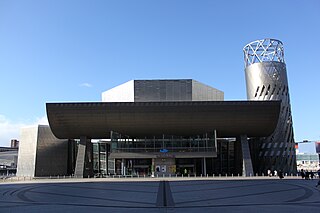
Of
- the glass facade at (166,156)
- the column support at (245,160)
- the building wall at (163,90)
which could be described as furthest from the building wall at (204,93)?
the column support at (245,160)

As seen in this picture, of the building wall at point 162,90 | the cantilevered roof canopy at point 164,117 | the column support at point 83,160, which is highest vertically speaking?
the building wall at point 162,90

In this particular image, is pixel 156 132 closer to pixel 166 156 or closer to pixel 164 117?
pixel 166 156

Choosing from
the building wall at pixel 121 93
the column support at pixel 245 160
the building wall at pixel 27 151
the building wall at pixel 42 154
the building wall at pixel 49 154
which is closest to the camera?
the column support at pixel 245 160

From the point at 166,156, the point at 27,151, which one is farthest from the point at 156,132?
the point at 27,151

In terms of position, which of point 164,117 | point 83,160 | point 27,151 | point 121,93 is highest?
point 121,93

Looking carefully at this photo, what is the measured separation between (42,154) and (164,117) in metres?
31.1

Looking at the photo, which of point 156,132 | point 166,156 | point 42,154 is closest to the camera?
point 166,156

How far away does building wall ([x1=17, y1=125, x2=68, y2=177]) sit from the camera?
66.6 meters

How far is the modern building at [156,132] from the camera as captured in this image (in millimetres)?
51375

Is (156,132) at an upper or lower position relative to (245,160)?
upper

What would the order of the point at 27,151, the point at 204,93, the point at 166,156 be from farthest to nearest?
the point at 27,151, the point at 204,93, the point at 166,156

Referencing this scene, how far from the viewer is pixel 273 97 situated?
67.2 meters

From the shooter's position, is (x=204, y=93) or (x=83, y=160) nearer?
(x=83, y=160)

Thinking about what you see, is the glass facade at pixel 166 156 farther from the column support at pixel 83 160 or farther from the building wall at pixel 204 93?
the building wall at pixel 204 93
